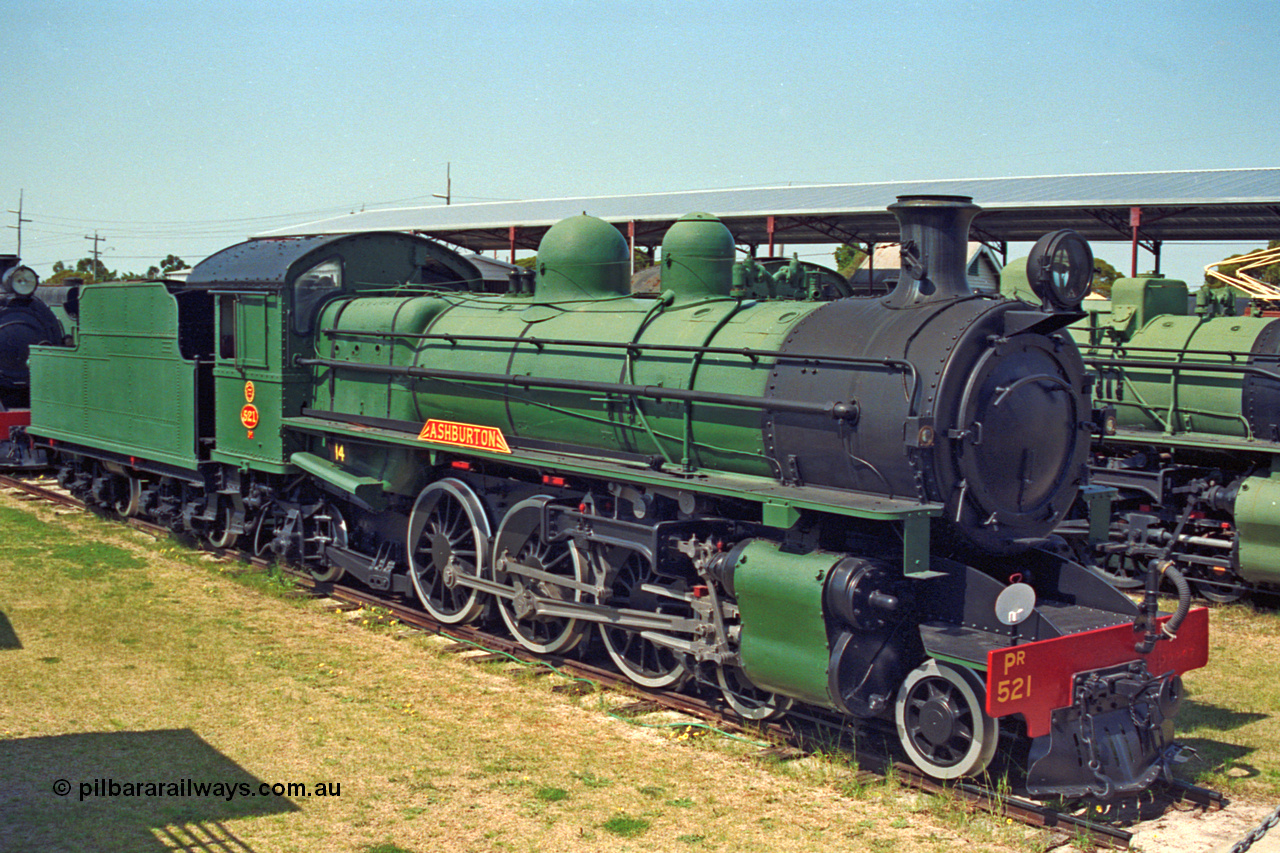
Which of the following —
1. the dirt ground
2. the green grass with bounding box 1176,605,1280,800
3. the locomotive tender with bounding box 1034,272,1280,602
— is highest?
the locomotive tender with bounding box 1034,272,1280,602

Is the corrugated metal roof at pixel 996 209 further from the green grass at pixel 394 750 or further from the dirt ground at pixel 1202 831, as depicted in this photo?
the dirt ground at pixel 1202 831

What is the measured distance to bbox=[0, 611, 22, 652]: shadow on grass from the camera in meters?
9.96

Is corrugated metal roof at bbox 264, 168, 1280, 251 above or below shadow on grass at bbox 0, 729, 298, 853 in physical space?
above

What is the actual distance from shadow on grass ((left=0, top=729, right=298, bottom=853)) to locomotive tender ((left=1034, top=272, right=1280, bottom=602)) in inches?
348

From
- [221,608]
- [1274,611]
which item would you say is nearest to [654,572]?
[221,608]

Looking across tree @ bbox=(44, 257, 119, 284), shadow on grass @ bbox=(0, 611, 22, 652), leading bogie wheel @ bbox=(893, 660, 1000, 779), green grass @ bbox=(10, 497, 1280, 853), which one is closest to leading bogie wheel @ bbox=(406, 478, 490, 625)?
green grass @ bbox=(10, 497, 1280, 853)

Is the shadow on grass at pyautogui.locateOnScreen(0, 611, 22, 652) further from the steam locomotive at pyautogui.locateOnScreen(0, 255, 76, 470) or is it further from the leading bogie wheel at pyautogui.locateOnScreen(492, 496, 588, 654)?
the steam locomotive at pyautogui.locateOnScreen(0, 255, 76, 470)

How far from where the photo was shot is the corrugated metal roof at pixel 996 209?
68.5ft

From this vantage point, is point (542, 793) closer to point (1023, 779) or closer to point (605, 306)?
point (1023, 779)

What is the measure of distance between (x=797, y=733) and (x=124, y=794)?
4.10 m

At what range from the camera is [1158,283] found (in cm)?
1398

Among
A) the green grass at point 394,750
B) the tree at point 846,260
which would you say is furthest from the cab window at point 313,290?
the tree at point 846,260

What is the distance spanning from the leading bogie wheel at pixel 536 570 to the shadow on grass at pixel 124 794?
2722 millimetres

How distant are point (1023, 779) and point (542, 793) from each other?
2.89 m
